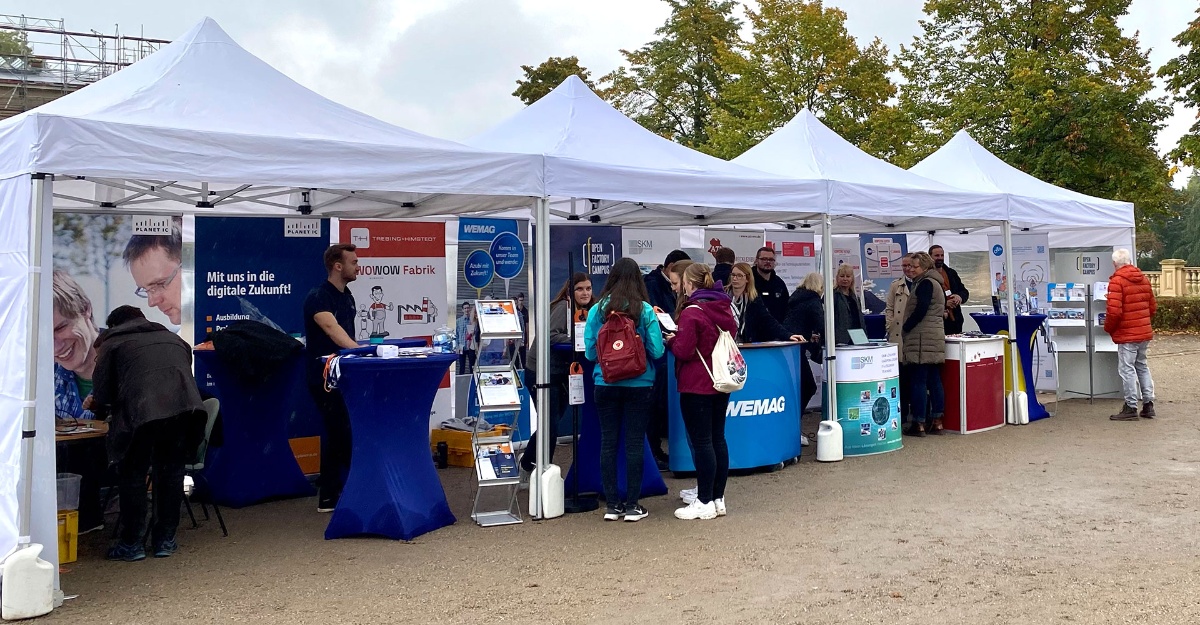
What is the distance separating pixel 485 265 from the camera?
8836mm

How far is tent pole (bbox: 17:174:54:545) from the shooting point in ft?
14.3

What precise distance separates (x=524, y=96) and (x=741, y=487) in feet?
73.4

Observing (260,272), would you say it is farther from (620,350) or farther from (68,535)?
(620,350)

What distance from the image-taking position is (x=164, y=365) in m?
5.15

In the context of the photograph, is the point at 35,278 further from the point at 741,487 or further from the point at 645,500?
the point at 741,487

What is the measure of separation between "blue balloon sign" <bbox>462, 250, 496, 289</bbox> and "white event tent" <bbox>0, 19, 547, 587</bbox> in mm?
2039

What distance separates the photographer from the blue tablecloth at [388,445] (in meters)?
5.45

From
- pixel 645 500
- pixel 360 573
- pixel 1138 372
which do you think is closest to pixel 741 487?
pixel 645 500

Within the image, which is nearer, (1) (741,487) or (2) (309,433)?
(1) (741,487)

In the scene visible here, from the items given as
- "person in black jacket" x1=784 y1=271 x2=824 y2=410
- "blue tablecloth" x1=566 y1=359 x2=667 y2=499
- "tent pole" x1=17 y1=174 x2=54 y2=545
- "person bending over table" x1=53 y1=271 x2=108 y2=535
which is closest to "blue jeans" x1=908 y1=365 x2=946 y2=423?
"person in black jacket" x1=784 y1=271 x2=824 y2=410

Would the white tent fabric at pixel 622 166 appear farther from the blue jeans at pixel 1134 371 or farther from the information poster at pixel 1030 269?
the information poster at pixel 1030 269

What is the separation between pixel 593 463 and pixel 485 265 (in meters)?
2.88

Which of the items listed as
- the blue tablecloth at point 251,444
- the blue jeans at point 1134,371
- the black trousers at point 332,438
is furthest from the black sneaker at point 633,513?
the blue jeans at point 1134,371

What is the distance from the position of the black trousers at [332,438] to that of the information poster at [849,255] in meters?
7.79
